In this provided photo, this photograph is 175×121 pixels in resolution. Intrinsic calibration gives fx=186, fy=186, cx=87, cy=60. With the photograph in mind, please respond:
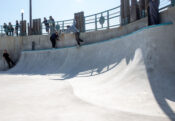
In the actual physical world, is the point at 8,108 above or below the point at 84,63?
below

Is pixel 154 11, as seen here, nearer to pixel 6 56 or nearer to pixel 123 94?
pixel 123 94

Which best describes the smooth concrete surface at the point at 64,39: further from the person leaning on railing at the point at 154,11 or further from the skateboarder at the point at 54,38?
the skateboarder at the point at 54,38

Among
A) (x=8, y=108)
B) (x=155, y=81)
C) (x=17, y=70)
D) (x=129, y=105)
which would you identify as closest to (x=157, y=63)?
(x=155, y=81)

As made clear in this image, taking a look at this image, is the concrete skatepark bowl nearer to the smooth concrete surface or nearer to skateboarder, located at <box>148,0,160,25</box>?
skateboarder, located at <box>148,0,160,25</box>

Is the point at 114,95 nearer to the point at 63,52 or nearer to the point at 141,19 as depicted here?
the point at 141,19

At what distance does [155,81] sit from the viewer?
570cm

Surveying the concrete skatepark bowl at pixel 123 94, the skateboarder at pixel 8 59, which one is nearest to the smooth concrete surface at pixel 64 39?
the skateboarder at pixel 8 59

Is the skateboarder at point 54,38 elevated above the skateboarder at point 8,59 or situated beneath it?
elevated above

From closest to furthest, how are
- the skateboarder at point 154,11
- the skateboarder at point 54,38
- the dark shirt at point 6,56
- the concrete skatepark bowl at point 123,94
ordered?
1. the concrete skatepark bowl at point 123,94
2. the skateboarder at point 154,11
3. the skateboarder at point 54,38
4. the dark shirt at point 6,56

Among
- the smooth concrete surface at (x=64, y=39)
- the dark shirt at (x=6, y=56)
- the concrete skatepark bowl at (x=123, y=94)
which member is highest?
the smooth concrete surface at (x=64, y=39)

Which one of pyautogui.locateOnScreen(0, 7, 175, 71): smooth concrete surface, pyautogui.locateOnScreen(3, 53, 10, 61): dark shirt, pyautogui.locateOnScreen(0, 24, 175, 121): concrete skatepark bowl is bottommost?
pyautogui.locateOnScreen(0, 24, 175, 121): concrete skatepark bowl

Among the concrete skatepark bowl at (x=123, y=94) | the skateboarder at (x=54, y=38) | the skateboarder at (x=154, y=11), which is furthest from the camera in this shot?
the skateboarder at (x=54, y=38)

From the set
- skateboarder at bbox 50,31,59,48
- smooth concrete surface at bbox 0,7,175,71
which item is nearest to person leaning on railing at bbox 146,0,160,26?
smooth concrete surface at bbox 0,7,175,71

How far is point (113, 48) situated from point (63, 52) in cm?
541
